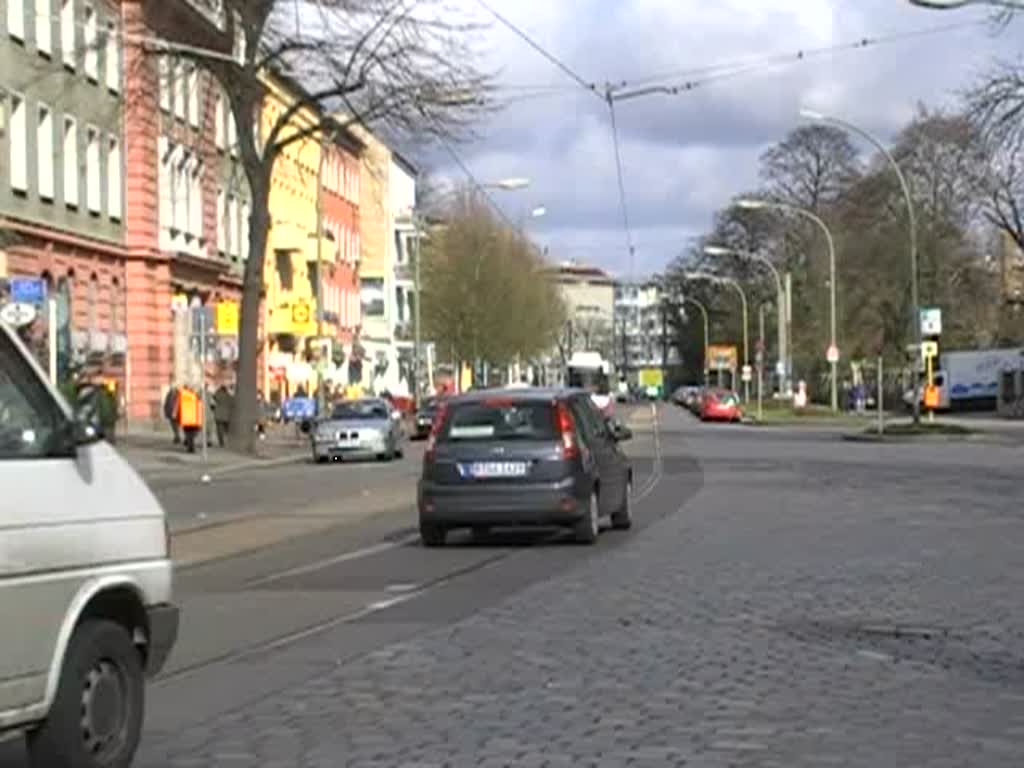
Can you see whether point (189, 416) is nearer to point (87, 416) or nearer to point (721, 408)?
point (87, 416)

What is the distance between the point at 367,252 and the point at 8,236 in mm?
76449

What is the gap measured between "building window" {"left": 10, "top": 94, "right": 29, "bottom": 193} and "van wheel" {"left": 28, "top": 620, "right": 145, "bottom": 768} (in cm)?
4177

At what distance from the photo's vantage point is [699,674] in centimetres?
1102

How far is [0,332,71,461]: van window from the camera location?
7.40 m

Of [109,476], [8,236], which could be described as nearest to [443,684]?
[109,476]

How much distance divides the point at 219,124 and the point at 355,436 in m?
28.7

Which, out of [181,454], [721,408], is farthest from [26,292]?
[721,408]

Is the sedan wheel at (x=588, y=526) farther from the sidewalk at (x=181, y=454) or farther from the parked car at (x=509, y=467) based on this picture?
the sidewalk at (x=181, y=454)

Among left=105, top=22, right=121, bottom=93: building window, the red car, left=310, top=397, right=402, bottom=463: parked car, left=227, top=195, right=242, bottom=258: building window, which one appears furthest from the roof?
the red car

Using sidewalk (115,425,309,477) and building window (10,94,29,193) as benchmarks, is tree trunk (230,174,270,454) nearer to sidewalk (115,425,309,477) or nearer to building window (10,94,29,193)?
sidewalk (115,425,309,477)

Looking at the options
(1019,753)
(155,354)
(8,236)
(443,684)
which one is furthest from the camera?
(155,354)

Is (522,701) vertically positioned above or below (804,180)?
below

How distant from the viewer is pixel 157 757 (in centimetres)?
883

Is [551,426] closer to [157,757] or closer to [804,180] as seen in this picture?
[157,757]
